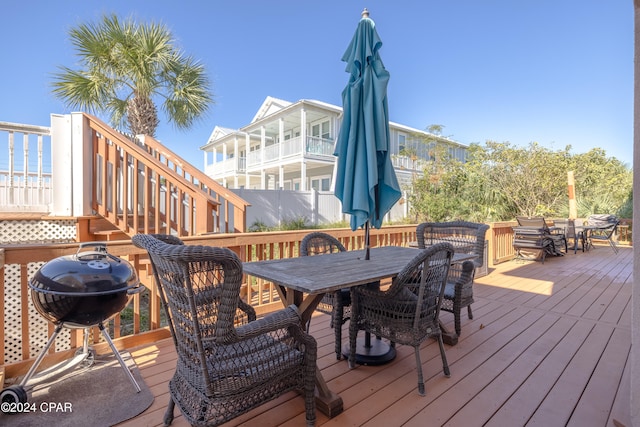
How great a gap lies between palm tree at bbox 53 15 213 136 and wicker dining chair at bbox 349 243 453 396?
260 inches

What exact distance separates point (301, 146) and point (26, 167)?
35.6ft

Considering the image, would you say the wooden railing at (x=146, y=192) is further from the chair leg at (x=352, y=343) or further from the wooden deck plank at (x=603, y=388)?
the wooden deck plank at (x=603, y=388)

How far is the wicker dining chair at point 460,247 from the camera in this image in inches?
115

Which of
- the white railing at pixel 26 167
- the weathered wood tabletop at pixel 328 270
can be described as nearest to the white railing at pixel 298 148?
the white railing at pixel 26 167

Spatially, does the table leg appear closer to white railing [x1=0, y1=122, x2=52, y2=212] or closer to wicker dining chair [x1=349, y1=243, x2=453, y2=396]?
wicker dining chair [x1=349, y1=243, x2=453, y2=396]

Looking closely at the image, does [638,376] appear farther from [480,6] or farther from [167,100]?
[480,6]

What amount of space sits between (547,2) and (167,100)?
365 inches

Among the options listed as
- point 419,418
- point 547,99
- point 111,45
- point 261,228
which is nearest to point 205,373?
point 419,418

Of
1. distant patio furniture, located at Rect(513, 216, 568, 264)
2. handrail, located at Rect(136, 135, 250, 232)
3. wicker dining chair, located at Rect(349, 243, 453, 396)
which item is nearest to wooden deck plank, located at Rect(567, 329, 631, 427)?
wicker dining chair, located at Rect(349, 243, 453, 396)

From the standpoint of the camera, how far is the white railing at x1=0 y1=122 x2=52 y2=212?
407 centimetres

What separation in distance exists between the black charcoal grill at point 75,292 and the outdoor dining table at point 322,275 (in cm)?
83

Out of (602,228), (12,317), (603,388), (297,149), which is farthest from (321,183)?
(603,388)

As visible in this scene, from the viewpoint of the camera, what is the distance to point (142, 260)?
288cm

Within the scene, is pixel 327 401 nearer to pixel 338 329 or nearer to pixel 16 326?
pixel 338 329
